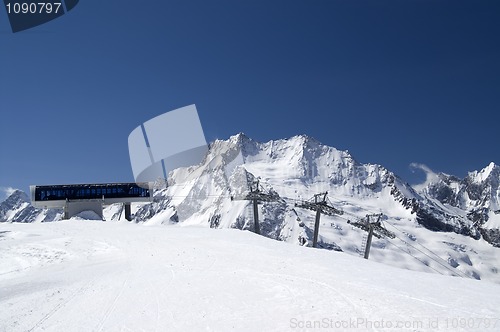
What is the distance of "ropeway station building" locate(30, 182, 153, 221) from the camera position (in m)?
74.6

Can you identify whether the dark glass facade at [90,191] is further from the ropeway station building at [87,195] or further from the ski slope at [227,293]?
the ski slope at [227,293]

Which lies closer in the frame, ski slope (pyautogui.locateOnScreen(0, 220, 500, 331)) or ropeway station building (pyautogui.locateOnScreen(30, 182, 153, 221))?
ski slope (pyautogui.locateOnScreen(0, 220, 500, 331))

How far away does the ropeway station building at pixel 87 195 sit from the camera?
74.6 m

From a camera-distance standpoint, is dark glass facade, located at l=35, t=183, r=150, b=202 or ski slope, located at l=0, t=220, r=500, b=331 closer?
ski slope, located at l=0, t=220, r=500, b=331

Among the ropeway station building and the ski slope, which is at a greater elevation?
the ropeway station building

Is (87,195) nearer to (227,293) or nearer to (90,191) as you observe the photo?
(90,191)

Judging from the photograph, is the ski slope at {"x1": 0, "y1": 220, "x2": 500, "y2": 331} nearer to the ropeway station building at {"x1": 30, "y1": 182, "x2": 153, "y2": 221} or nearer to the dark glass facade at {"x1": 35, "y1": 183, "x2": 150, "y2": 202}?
the ropeway station building at {"x1": 30, "y1": 182, "x2": 153, "y2": 221}

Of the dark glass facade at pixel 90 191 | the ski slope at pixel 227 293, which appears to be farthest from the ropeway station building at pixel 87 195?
the ski slope at pixel 227 293

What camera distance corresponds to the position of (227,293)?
1580 cm

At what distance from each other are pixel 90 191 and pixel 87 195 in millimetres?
863

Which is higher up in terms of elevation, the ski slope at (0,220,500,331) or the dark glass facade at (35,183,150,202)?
the dark glass facade at (35,183,150,202)

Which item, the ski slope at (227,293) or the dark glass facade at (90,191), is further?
the dark glass facade at (90,191)

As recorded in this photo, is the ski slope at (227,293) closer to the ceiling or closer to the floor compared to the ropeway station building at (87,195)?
closer to the floor

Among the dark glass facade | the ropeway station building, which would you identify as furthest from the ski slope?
the dark glass facade
